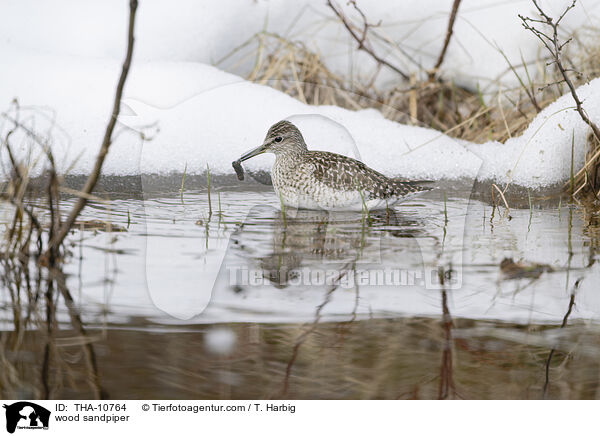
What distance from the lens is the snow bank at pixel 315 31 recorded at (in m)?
5.57

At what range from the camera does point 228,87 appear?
199 inches

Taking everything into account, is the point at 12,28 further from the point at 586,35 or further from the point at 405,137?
the point at 586,35

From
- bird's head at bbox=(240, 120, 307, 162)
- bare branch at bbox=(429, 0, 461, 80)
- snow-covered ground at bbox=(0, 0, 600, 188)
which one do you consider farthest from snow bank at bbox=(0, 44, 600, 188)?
bare branch at bbox=(429, 0, 461, 80)

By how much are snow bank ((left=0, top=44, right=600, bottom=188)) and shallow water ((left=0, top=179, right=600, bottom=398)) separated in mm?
1060

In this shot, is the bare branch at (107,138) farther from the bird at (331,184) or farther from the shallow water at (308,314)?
the bird at (331,184)

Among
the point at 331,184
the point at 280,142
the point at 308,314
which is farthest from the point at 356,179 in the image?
the point at 308,314

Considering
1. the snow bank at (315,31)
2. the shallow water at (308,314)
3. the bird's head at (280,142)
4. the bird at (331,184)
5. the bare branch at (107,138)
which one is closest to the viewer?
the shallow water at (308,314)

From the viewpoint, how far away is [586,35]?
18.4ft

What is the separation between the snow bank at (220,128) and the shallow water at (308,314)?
1.06 metres

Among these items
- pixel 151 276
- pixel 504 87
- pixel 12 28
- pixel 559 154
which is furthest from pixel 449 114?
pixel 151 276

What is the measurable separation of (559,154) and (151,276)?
10.1 ft

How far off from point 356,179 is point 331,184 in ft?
0.52

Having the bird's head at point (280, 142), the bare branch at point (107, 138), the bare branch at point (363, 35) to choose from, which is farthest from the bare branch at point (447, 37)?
the bare branch at point (107, 138)

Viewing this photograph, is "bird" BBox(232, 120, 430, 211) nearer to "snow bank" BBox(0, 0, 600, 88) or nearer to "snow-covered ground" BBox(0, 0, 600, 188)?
"snow-covered ground" BBox(0, 0, 600, 188)
